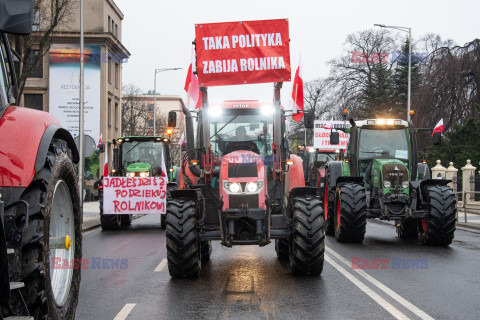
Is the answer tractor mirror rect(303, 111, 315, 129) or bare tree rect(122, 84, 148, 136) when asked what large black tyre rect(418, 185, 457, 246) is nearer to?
tractor mirror rect(303, 111, 315, 129)

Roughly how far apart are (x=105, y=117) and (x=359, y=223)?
39.7 metres

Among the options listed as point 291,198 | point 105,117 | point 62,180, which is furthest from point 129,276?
point 105,117

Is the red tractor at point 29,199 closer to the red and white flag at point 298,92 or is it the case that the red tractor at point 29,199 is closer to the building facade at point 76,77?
the red and white flag at point 298,92

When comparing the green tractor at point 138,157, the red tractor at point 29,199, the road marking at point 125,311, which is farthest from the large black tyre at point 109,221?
the red tractor at point 29,199

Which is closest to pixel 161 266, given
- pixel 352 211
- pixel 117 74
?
pixel 352 211

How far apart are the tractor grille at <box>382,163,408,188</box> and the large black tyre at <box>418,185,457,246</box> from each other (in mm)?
740

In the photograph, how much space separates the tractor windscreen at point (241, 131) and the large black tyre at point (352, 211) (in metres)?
3.39

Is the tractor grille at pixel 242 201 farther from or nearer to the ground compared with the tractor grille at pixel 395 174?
nearer to the ground

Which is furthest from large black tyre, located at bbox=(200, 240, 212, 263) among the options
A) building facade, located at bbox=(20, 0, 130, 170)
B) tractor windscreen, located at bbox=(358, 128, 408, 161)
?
building facade, located at bbox=(20, 0, 130, 170)

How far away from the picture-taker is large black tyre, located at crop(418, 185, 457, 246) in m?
12.4

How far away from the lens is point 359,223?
510 inches

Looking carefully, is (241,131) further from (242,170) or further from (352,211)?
(352,211)

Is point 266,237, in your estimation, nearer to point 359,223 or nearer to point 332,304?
point 332,304

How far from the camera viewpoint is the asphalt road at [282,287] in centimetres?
665
